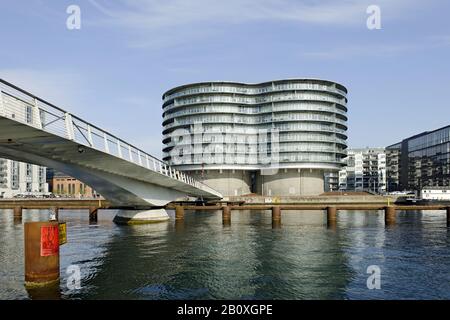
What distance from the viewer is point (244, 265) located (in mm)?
23328

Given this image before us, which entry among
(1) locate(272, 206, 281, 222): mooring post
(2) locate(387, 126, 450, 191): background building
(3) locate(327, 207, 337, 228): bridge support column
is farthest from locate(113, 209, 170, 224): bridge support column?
(2) locate(387, 126, 450, 191): background building

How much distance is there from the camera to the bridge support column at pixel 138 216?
48.5 m

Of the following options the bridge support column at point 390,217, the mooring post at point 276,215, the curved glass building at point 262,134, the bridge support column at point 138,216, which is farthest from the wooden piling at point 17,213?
the curved glass building at point 262,134

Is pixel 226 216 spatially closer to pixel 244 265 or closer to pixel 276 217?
pixel 276 217

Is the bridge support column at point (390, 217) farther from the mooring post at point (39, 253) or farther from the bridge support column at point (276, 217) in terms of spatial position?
the mooring post at point (39, 253)

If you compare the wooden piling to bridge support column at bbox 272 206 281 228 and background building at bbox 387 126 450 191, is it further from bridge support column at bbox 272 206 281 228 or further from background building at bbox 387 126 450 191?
background building at bbox 387 126 450 191

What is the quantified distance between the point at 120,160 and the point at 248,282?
17643 millimetres

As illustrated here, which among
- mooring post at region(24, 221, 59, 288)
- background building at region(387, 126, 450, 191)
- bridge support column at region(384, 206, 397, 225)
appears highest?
background building at region(387, 126, 450, 191)

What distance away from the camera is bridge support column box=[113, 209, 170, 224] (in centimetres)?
4853

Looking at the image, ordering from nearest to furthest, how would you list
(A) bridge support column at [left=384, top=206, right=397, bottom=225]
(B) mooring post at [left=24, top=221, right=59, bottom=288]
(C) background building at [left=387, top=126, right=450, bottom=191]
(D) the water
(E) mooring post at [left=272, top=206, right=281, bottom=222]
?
(D) the water → (B) mooring post at [left=24, top=221, right=59, bottom=288] → (E) mooring post at [left=272, top=206, right=281, bottom=222] → (A) bridge support column at [left=384, top=206, right=397, bottom=225] → (C) background building at [left=387, top=126, right=450, bottom=191]

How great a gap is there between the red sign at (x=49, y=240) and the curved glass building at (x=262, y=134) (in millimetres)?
106955

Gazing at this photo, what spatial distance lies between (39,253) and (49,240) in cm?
74

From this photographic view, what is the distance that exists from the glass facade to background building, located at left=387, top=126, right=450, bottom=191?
134 feet
